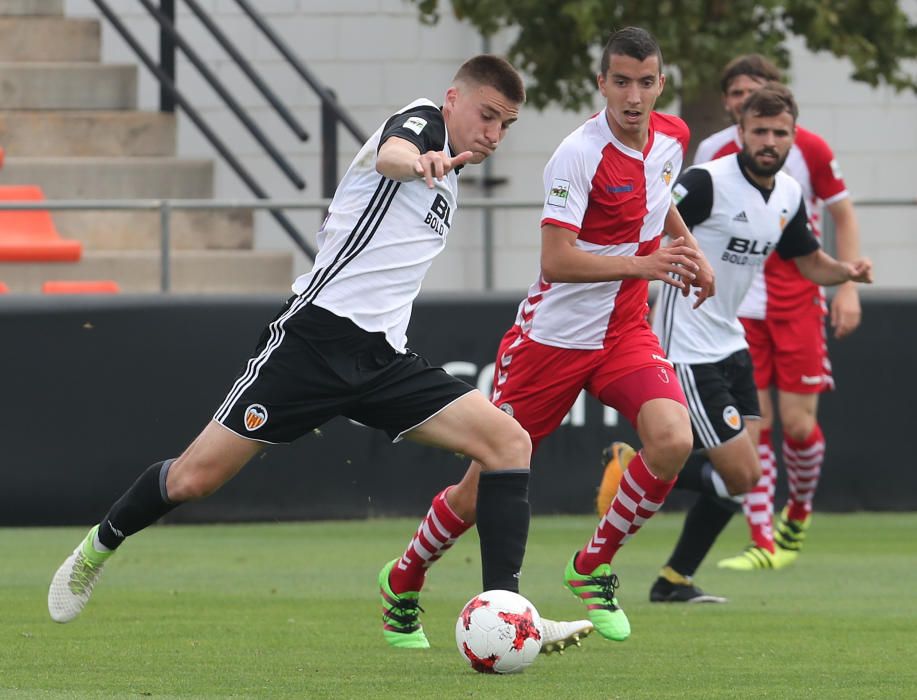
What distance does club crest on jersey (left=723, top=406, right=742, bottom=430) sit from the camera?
8.63m

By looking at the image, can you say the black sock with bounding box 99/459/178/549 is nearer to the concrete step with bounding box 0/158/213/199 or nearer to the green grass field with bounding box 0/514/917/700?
the green grass field with bounding box 0/514/917/700

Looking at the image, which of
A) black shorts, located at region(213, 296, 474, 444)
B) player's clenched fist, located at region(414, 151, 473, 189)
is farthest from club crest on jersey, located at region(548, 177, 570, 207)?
player's clenched fist, located at region(414, 151, 473, 189)

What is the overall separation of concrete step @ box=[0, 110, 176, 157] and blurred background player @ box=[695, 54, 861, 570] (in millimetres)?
6648

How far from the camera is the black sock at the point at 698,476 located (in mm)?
8820

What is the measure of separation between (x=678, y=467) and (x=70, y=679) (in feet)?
7.89

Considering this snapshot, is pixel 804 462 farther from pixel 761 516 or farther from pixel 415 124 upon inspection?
pixel 415 124

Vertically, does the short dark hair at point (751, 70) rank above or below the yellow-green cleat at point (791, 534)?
above

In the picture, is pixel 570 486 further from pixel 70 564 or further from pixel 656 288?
pixel 70 564

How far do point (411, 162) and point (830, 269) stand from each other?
3.43m

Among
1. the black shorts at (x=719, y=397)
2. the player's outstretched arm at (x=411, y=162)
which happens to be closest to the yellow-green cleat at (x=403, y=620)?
the player's outstretched arm at (x=411, y=162)

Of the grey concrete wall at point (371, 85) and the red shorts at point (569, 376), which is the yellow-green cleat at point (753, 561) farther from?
the grey concrete wall at point (371, 85)

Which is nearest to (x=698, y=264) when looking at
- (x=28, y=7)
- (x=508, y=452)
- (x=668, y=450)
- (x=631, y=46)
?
(x=668, y=450)

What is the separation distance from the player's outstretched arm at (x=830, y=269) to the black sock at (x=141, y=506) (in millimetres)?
3461

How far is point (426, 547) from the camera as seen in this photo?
7176 mm
